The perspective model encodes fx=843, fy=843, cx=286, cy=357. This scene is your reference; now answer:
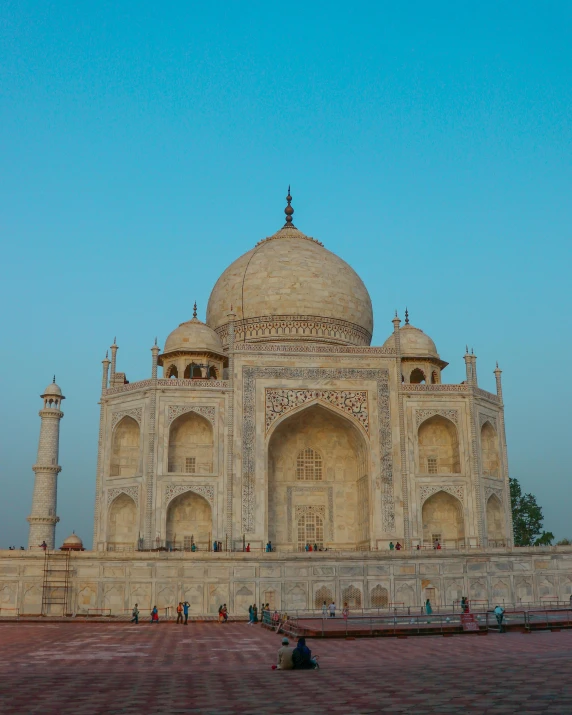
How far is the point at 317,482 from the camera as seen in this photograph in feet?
96.7

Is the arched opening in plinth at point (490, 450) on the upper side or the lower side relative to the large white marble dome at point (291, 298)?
lower

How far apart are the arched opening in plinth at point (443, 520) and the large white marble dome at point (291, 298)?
739 centimetres

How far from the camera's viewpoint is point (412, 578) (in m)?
24.2

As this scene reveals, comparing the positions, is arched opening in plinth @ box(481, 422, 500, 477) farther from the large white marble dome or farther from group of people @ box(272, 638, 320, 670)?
group of people @ box(272, 638, 320, 670)

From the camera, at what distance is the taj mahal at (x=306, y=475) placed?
79.3ft

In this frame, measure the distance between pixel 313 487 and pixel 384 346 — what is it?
18.2 feet

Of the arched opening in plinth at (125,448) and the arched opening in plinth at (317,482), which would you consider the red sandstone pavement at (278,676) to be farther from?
the arched opening in plinth at (317,482)

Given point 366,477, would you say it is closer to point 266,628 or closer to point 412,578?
point 412,578

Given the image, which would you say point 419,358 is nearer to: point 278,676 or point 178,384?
point 178,384

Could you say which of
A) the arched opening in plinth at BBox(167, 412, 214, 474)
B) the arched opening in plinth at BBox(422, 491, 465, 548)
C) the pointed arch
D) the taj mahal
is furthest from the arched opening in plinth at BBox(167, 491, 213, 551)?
the pointed arch

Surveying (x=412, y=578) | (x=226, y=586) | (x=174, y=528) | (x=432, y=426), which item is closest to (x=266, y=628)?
(x=226, y=586)

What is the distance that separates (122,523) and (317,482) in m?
6.80

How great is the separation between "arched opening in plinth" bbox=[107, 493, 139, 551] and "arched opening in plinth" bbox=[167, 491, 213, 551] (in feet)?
4.03

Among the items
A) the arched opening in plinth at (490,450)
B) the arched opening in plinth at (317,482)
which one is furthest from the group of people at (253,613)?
the arched opening in plinth at (490,450)
